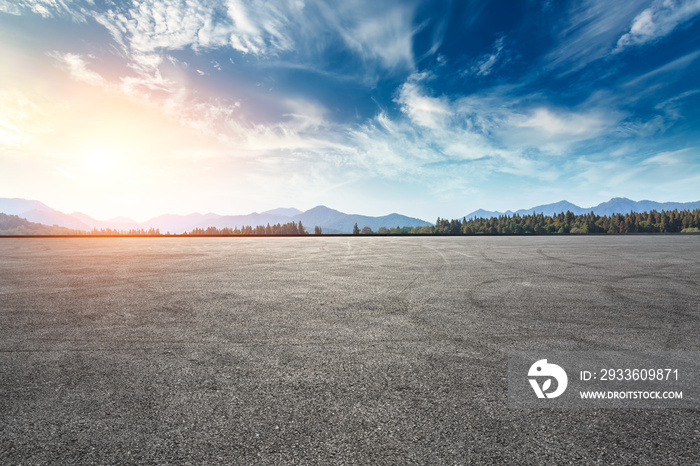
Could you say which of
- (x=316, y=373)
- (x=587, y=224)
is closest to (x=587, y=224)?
(x=587, y=224)

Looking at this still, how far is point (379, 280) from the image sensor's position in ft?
37.3

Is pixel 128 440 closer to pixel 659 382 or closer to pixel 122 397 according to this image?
pixel 122 397

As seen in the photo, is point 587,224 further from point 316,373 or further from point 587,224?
point 316,373

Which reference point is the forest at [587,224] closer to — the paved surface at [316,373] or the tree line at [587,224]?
the tree line at [587,224]

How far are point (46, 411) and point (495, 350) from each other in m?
5.48

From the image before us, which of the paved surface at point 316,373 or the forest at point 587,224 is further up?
the forest at point 587,224

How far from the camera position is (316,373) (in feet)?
14.1

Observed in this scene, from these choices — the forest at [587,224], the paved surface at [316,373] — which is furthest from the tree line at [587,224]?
the paved surface at [316,373]

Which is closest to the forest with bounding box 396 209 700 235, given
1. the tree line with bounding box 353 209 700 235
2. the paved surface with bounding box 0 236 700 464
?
the tree line with bounding box 353 209 700 235

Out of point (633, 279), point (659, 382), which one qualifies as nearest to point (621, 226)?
point (633, 279)

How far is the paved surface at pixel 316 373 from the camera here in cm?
291

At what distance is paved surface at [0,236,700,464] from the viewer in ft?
9.54

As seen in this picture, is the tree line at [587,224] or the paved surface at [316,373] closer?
the paved surface at [316,373]

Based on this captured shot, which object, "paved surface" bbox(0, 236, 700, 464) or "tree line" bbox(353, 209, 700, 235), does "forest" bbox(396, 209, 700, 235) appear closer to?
"tree line" bbox(353, 209, 700, 235)
